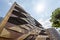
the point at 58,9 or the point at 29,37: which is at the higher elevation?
the point at 58,9

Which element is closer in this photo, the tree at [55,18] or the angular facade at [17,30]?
the angular facade at [17,30]

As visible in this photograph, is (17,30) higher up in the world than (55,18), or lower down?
lower down

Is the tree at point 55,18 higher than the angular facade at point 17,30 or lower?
higher

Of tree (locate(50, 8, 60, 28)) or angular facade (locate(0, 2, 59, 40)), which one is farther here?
tree (locate(50, 8, 60, 28))

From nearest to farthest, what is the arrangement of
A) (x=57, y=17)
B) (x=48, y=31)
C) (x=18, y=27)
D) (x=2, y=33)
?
(x=48, y=31)
(x=2, y=33)
(x=18, y=27)
(x=57, y=17)

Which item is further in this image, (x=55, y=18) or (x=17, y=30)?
(x=55, y=18)

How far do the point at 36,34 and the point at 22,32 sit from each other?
0.31 metres

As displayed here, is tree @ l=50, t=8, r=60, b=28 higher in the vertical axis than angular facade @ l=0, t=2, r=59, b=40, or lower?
higher

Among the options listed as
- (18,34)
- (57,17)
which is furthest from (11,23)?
(57,17)

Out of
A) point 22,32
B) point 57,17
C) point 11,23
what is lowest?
point 22,32

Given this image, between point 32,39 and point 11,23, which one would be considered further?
point 11,23

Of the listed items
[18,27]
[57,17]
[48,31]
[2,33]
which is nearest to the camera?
[48,31]

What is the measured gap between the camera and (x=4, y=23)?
385 cm

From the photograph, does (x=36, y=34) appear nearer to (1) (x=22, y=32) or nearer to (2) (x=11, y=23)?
(1) (x=22, y=32)
